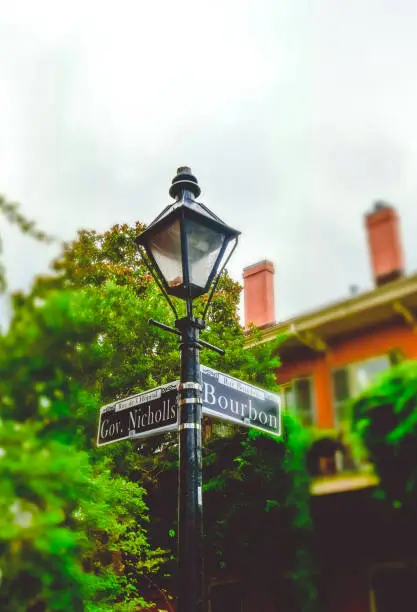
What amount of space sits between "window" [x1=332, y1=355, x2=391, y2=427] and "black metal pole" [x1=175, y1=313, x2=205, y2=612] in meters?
6.44

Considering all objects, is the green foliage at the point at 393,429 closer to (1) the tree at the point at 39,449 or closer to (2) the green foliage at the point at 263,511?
(2) the green foliage at the point at 263,511

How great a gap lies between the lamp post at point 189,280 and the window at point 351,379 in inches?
250

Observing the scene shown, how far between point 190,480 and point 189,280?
1.13 metres

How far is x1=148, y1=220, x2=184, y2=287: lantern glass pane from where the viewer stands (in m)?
3.36

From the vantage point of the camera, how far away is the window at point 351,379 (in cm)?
931

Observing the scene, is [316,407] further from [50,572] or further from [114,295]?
[50,572]

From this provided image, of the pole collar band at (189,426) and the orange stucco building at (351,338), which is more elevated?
the orange stucco building at (351,338)

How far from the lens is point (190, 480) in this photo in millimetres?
2842

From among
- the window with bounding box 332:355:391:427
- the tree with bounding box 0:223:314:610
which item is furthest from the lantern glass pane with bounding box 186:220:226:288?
the window with bounding box 332:355:391:427

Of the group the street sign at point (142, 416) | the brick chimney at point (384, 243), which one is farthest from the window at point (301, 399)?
the street sign at point (142, 416)

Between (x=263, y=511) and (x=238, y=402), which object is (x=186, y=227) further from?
(x=263, y=511)

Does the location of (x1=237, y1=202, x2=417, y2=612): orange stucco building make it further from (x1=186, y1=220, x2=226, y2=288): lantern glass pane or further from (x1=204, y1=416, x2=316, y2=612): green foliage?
(x1=186, y1=220, x2=226, y2=288): lantern glass pane

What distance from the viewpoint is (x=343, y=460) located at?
29.9 feet

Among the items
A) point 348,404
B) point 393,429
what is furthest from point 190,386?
point 348,404
